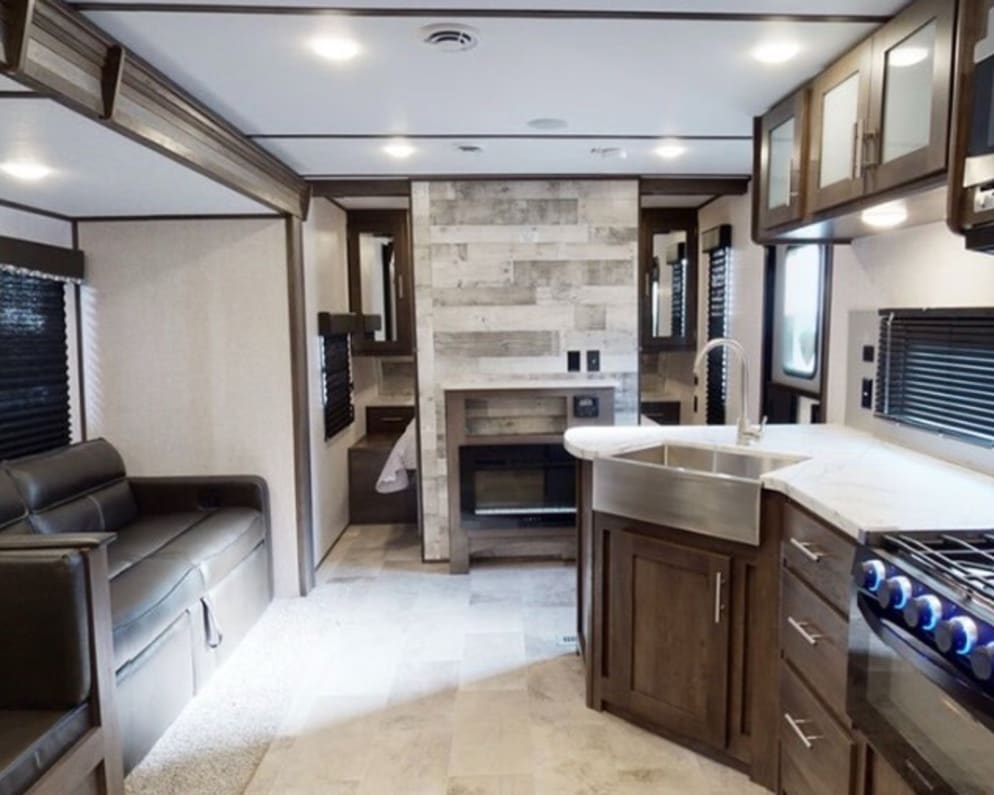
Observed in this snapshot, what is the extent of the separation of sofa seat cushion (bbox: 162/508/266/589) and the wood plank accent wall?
3.72 ft

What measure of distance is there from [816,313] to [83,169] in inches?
127

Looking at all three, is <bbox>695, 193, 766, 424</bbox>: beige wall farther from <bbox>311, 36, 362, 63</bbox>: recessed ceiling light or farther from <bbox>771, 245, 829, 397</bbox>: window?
<bbox>311, 36, 362, 63</bbox>: recessed ceiling light

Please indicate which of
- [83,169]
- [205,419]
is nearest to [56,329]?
[205,419]

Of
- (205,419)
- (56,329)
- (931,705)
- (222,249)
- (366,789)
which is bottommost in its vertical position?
(366,789)

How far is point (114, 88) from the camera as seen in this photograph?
2016 millimetres

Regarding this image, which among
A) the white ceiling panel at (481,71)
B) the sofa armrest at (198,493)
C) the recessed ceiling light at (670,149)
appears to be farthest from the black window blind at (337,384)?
the recessed ceiling light at (670,149)

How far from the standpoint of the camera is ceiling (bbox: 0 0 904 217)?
1.92 metres

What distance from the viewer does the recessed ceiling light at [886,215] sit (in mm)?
2184

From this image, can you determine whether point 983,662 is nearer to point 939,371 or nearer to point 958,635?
point 958,635

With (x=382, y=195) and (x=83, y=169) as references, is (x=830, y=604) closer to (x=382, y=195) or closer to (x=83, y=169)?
(x=83, y=169)

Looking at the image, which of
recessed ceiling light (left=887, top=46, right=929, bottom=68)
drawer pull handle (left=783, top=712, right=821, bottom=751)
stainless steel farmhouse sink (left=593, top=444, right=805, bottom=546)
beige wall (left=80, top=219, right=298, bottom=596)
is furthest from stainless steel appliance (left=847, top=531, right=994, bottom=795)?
beige wall (left=80, top=219, right=298, bottom=596)

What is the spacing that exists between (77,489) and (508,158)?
8.70ft

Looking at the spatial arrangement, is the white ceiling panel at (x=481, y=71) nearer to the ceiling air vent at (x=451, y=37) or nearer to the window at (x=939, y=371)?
the ceiling air vent at (x=451, y=37)

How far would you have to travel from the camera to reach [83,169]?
272 cm
